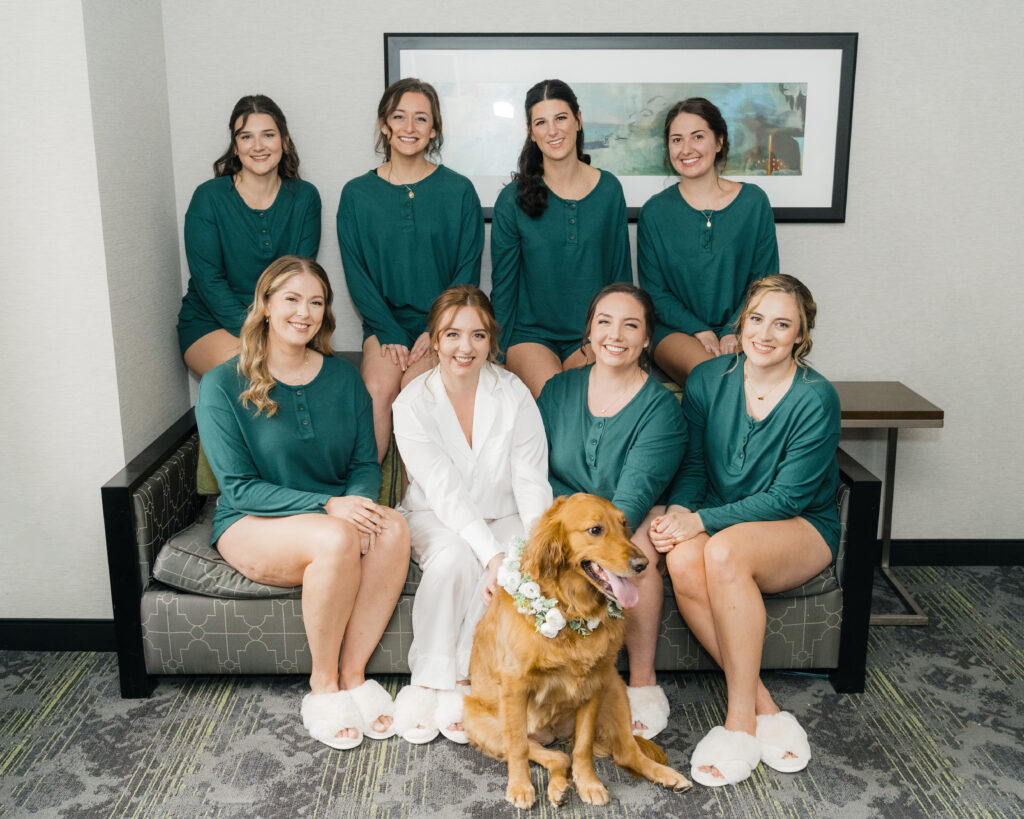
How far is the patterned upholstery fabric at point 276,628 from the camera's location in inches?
105

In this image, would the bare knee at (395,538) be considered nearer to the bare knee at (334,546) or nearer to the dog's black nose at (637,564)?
the bare knee at (334,546)

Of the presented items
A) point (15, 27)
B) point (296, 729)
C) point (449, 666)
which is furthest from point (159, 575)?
point (15, 27)

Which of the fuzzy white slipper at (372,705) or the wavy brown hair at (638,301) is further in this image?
the wavy brown hair at (638,301)

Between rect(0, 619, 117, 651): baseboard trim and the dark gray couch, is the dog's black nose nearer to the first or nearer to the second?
the dark gray couch

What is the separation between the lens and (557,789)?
2211mm

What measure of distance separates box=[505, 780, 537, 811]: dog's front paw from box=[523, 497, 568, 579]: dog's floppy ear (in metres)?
0.50

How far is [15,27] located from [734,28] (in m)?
2.39

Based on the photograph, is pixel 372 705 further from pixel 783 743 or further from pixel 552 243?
pixel 552 243

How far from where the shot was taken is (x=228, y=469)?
8.63 feet

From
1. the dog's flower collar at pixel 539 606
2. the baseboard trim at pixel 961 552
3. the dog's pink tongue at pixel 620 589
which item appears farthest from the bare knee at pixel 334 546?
the baseboard trim at pixel 961 552

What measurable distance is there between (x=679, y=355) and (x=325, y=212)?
147 centimetres

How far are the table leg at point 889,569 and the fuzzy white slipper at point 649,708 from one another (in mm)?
1023

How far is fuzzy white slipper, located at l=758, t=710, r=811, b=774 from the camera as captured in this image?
2379mm

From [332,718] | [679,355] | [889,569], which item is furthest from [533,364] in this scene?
[889,569]
